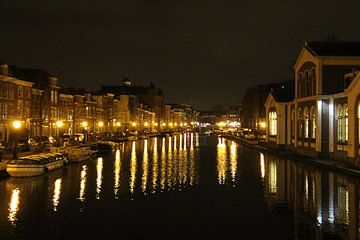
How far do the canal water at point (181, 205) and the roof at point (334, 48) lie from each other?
15020 mm

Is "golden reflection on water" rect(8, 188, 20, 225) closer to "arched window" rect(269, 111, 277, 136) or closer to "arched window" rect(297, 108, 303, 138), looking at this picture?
"arched window" rect(297, 108, 303, 138)

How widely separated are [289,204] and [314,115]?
27216 mm

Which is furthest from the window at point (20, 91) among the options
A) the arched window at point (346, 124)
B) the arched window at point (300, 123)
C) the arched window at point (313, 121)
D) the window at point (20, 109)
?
the arched window at point (346, 124)

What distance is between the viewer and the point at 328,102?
45906 millimetres

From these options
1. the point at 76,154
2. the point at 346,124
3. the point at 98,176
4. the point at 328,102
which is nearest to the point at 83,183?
the point at 98,176

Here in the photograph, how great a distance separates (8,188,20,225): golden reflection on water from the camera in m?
19.9

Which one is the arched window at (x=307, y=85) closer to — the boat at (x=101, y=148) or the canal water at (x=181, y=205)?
the canal water at (x=181, y=205)

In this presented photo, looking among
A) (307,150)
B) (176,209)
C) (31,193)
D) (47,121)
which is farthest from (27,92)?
(176,209)

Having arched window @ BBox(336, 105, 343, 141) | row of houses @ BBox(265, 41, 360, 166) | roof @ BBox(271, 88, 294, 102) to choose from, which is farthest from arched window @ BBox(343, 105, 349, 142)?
roof @ BBox(271, 88, 294, 102)

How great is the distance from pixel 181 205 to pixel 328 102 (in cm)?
2742

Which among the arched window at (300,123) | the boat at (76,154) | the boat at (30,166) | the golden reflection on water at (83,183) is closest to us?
the golden reflection on water at (83,183)

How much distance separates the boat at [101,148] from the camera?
5945cm

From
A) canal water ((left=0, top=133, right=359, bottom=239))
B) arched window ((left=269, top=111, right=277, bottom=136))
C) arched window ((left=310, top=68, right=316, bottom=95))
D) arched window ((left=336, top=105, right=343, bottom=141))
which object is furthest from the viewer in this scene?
arched window ((left=269, top=111, right=277, bottom=136))

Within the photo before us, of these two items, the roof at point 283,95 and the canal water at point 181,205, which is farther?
the roof at point 283,95
